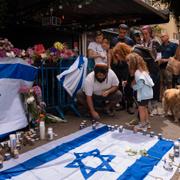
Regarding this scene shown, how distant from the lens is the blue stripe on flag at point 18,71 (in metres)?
4.61

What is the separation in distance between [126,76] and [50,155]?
3329 mm

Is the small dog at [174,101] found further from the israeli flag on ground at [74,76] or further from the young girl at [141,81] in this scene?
the israeli flag on ground at [74,76]

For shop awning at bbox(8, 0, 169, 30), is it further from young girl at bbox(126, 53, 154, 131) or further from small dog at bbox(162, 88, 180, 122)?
small dog at bbox(162, 88, 180, 122)

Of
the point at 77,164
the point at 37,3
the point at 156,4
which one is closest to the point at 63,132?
the point at 77,164

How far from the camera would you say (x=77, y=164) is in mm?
3730

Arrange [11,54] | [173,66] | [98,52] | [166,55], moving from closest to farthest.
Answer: [11,54] → [98,52] → [173,66] → [166,55]

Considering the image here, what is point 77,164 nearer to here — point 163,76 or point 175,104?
point 175,104

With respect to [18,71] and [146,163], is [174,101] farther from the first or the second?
[18,71]

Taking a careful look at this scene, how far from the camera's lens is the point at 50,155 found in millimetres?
4020

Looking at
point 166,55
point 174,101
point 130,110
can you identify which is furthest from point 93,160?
point 166,55

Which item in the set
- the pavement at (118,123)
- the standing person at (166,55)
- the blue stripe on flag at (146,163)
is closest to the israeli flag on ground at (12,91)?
the pavement at (118,123)

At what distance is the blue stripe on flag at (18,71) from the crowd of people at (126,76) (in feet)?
4.02

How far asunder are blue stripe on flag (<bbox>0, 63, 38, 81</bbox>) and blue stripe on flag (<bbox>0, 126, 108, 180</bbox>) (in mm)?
1394

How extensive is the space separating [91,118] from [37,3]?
3.17 metres
